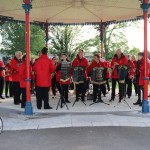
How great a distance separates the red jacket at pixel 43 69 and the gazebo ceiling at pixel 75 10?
3.16 metres

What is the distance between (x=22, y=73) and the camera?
10586 mm

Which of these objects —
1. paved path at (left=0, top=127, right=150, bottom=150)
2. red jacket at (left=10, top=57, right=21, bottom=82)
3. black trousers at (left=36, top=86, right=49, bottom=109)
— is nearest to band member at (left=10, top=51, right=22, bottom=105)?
red jacket at (left=10, top=57, right=21, bottom=82)

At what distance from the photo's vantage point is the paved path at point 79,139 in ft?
20.5

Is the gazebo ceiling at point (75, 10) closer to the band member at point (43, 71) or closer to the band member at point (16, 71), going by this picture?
the band member at point (16, 71)

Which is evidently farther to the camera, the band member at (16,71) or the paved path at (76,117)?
the band member at (16,71)

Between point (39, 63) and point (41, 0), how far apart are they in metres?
3.18

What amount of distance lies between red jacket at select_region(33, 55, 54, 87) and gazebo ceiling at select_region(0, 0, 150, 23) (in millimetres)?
3157

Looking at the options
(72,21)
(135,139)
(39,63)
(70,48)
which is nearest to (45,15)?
(72,21)

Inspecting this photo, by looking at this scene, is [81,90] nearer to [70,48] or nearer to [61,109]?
[61,109]

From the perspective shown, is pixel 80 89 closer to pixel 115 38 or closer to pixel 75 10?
pixel 75 10

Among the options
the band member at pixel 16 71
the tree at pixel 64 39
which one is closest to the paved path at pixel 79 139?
the band member at pixel 16 71

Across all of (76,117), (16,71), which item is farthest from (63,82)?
(76,117)

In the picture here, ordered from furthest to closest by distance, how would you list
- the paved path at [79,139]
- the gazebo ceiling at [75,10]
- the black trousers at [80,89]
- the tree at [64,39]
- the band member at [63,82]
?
the tree at [64,39]
the gazebo ceiling at [75,10]
the black trousers at [80,89]
the band member at [63,82]
the paved path at [79,139]

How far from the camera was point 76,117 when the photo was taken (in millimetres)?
9141
